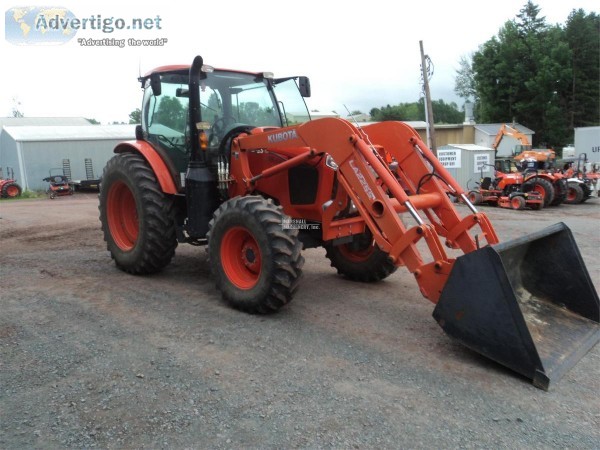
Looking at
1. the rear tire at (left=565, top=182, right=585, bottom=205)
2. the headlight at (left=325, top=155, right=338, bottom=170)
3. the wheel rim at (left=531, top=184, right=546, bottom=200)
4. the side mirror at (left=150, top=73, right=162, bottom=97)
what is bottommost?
the rear tire at (left=565, top=182, right=585, bottom=205)

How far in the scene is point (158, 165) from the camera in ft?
19.9

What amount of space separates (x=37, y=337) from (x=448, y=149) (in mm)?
17472

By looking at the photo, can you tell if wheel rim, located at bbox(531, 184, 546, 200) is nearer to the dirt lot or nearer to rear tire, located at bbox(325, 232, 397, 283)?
rear tire, located at bbox(325, 232, 397, 283)

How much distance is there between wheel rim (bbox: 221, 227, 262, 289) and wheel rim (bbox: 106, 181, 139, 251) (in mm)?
2113

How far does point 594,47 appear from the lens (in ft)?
121

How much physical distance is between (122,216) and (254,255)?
8.83ft

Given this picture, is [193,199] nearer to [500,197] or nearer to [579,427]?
[579,427]

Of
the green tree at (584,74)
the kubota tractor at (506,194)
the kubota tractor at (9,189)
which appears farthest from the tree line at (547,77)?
the kubota tractor at (9,189)

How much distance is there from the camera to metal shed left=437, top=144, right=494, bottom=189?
1914 centimetres

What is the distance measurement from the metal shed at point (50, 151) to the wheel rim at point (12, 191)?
1717mm

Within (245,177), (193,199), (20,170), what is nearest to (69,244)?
(193,199)

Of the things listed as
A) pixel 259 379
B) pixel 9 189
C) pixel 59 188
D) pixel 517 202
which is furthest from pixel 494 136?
pixel 259 379

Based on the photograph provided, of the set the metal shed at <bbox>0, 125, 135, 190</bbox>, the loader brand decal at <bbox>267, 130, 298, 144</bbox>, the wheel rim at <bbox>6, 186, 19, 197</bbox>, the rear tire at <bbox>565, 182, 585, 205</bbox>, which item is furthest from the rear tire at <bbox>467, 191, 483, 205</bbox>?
the wheel rim at <bbox>6, 186, 19, 197</bbox>

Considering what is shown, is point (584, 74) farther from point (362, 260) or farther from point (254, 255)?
point (254, 255)
